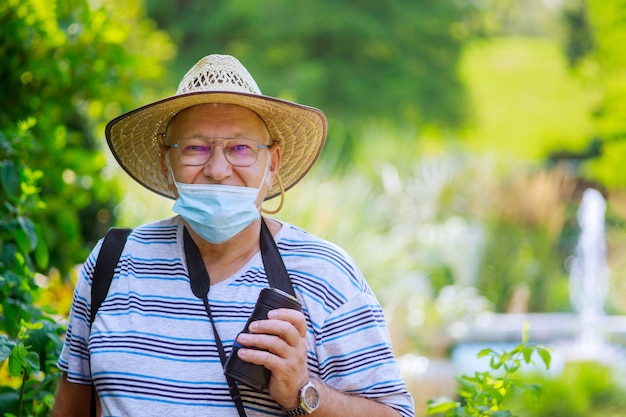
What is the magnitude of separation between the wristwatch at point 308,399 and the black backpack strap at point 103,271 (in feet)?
2.03

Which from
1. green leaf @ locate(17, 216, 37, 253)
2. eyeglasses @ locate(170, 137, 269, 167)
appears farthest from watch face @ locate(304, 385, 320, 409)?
green leaf @ locate(17, 216, 37, 253)

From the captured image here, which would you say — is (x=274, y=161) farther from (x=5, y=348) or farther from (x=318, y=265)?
(x=5, y=348)

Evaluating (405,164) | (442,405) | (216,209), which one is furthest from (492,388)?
(405,164)

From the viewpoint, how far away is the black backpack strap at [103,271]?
7.61ft

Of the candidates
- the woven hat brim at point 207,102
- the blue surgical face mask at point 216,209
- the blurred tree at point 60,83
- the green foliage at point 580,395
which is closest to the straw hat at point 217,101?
the woven hat brim at point 207,102

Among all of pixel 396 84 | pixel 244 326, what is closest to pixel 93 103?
pixel 244 326

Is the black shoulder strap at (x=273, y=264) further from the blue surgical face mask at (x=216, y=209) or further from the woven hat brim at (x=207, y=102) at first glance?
the woven hat brim at (x=207, y=102)

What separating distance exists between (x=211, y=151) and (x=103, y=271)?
42 cm

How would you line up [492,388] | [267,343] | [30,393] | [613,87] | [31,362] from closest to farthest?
[267,343]
[31,362]
[492,388]
[30,393]
[613,87]

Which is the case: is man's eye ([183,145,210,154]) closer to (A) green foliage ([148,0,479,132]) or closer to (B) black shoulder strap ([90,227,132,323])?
(B) black shoulder strap ([90,227,132,323])

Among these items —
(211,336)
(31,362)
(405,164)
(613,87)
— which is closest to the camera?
(211,336)

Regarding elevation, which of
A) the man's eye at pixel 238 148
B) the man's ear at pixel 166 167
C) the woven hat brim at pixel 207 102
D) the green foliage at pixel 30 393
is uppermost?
the woven hat brim at pixel 207 102

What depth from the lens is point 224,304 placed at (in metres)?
2.21

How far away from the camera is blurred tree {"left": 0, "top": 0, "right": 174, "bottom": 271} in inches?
166
